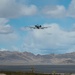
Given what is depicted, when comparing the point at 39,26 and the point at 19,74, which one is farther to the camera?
the point at 39,26

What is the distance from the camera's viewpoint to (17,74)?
75.8m

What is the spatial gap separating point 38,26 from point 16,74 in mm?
32743

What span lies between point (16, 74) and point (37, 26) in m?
33.0

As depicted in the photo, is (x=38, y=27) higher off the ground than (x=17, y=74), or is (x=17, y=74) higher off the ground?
(x=38, y=27)

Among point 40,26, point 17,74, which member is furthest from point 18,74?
point 40,26

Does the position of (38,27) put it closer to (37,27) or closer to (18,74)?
(37,27)

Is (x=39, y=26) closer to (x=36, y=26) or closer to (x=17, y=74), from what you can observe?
(x=36, y=26)

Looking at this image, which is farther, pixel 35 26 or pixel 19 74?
pixel 35 26

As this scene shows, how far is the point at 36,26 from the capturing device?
345ft

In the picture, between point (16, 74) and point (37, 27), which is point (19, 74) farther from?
point (37, 27)

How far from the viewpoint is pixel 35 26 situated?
346 feet

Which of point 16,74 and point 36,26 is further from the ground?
point 36,26

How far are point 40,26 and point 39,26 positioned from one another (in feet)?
2.16

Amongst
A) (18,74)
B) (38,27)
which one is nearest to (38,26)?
(38,27)
